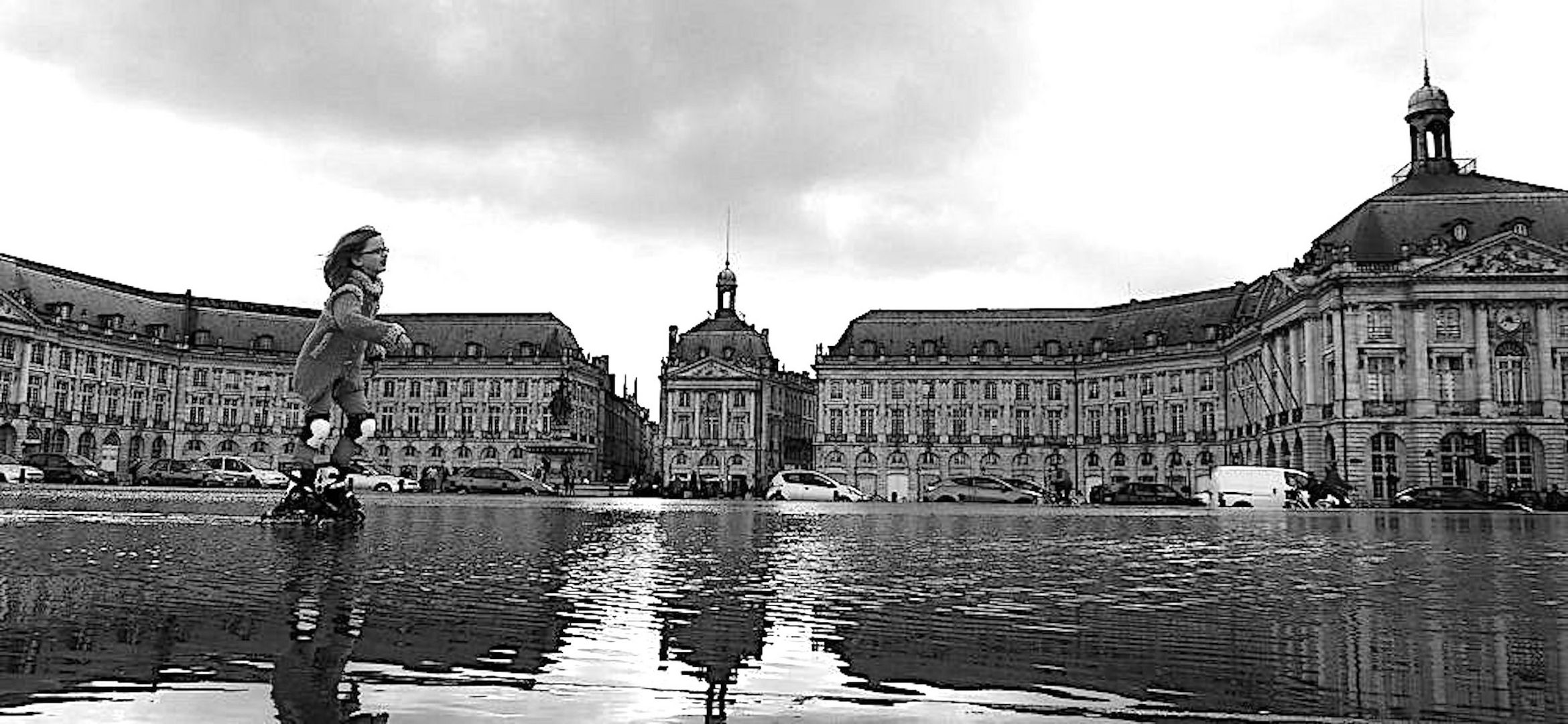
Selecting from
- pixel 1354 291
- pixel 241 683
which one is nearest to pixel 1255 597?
pixel 241 683

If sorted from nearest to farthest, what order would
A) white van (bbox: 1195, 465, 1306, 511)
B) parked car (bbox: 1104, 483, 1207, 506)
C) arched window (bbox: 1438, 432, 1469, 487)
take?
white van (bbox: 1195, 465, 1306, 511), parked car (bbox: 1104, 483, 1207, 506), arched window (bbox: 1438, 432, 1469, 487)

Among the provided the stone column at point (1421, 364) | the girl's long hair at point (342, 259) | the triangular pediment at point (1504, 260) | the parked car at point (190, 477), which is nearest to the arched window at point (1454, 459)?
the stone column at point (1421, 364)

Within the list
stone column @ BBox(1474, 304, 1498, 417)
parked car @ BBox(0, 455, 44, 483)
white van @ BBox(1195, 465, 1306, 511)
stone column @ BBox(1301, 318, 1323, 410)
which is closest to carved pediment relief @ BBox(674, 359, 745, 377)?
stone column @ BBox(1301, 318, 1323, 410)

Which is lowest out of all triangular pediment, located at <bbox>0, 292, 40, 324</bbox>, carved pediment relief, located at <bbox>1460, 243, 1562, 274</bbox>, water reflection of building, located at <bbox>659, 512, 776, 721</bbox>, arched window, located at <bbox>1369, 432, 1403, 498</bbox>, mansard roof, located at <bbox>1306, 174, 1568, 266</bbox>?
water reflection of building, located at <bbox>659, 512, 776, 721</bbox>

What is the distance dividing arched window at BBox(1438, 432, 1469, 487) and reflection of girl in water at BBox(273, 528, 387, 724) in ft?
214

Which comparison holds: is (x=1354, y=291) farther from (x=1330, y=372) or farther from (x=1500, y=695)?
(x=1500, y=695)

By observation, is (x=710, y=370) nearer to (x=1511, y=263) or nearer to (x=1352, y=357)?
(x=1352, y=357)

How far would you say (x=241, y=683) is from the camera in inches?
128

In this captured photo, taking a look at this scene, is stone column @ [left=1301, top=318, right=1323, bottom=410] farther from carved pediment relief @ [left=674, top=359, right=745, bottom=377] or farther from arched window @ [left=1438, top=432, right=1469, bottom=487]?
carved pediment relief @ [left=674, top=359, right=745, bottom=377]

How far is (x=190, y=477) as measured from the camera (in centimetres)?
5166

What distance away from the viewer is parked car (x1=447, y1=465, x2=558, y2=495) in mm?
47656

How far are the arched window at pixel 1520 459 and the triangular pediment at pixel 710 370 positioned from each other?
59.8 meters

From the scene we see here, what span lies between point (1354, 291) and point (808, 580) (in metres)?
64.8

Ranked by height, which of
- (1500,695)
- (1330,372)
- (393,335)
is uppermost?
(1330,372)
